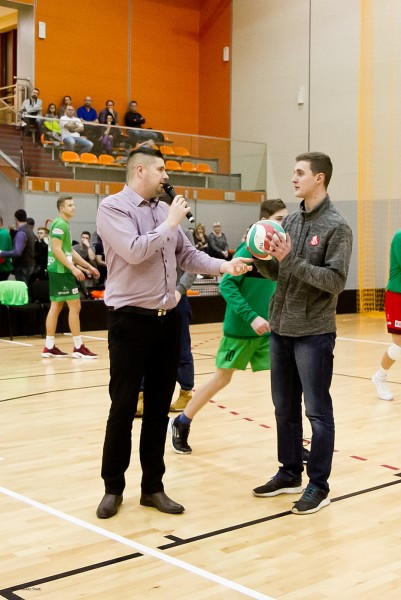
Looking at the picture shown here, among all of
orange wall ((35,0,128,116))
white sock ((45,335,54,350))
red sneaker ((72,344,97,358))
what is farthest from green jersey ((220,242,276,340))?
orange wall ((35,0,128,116))

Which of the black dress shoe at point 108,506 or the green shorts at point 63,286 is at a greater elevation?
the green shorts at point 63,286

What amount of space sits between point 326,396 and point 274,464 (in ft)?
3.71

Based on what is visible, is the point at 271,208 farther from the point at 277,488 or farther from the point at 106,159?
the point at 106,159

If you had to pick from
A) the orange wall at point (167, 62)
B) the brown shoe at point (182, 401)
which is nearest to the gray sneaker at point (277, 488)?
the brown shoe at point (182, 401)

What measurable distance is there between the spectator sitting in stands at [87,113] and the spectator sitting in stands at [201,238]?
482cm

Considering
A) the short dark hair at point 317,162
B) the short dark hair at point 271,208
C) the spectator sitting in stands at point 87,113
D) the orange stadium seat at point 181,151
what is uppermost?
the spectator sitting in stands at point 87,113

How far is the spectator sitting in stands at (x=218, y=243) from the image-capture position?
1570cm

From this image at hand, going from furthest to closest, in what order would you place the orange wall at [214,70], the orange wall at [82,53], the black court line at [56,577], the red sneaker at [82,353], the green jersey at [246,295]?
the orange wall at [214,70] < the orange wall at [82,53] < the red sneaker at [82,353] < the green jersey at [246,295] < the black court line at [56,577]

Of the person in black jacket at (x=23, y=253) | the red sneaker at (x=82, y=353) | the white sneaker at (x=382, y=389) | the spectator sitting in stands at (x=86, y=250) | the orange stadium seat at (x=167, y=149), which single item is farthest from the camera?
the orange stadium seat at (x=167, y=149)

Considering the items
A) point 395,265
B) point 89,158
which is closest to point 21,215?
point 89,158

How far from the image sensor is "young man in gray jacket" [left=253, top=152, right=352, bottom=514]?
13.5 ft

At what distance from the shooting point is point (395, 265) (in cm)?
694

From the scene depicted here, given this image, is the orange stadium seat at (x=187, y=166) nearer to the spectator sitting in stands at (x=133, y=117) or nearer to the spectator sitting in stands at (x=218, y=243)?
the spectator sitting in stands at (x=218, y=243)

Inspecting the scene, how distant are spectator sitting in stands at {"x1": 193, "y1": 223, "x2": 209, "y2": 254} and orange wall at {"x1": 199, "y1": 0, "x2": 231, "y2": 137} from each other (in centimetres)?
600
